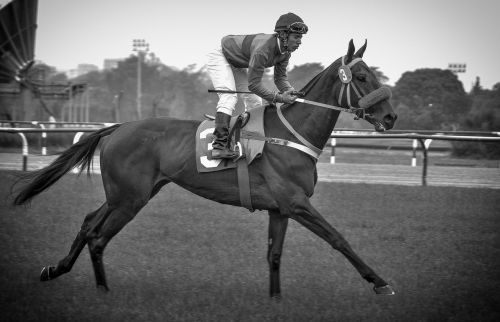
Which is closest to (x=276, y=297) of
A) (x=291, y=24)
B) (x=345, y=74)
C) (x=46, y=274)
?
(x=345, y=74)

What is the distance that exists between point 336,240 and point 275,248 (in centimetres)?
66

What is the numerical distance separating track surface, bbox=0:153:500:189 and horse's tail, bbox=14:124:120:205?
26.2ft

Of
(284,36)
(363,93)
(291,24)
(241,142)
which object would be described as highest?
(291,24)

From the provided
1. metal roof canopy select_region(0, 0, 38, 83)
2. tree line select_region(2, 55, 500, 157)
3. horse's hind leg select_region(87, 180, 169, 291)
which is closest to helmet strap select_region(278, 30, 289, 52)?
horse's hind leg select_region(87, 180, 169, 291)

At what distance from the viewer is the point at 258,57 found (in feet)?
16.6

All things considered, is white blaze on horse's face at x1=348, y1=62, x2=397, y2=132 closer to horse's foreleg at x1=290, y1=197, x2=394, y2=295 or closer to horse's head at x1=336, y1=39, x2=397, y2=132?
horse's head at x1=336, y1=39, x2=397, y2=132

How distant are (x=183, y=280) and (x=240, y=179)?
125 centimetres

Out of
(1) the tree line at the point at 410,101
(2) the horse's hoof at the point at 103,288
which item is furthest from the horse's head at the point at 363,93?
(1) the tree line at the point at 410,101

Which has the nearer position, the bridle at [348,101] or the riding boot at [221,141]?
the bridle at [348,101]

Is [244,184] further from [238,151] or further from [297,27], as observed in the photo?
[297,27]

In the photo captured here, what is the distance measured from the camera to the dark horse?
198 inches

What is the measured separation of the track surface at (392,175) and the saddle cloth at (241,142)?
26.4ft

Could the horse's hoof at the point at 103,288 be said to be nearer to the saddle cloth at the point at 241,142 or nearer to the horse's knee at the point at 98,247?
the horse's knee at the point at 98,247

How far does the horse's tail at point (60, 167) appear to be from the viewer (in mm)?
6012
